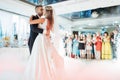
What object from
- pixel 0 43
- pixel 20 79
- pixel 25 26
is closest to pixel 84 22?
pixel 25 26

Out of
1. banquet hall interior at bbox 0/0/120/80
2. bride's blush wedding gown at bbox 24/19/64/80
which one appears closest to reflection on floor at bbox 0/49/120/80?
bride's blush wedding gown at bbox 24/19/64/80

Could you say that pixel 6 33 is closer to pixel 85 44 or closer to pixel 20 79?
pixel 85 44

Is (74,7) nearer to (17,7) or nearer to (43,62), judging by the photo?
(17,7)

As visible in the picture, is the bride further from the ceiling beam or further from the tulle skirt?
the ceiling beam

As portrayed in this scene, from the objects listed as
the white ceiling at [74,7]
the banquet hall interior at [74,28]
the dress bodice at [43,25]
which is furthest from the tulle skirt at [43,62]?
the white ceiling at [74,7]

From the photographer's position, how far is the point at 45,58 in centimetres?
235

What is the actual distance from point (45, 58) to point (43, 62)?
7cm

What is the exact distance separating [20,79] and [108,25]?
4.52 metres

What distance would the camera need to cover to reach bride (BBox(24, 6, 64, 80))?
89.7 inches

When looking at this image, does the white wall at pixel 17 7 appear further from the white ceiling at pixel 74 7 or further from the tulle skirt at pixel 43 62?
the tulle skirt at pixel 43 62

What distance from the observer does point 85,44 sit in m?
6.34

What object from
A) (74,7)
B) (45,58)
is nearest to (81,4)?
(74,7)

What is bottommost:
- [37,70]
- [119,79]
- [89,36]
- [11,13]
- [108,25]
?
[119,79]

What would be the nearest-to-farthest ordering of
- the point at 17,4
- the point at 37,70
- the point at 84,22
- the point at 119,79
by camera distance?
the point at 37,70 < the point at 119,79 < the point at 17,4 < the point at 84,22
